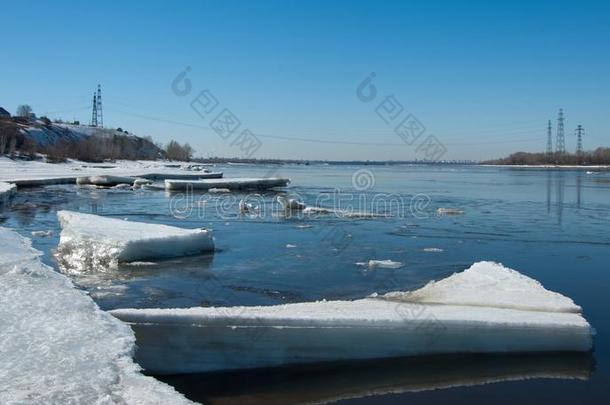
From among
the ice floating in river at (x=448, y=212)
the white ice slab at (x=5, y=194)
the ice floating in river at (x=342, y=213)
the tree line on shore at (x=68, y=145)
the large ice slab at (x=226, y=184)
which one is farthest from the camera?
the tree line on shore at (x=68, y=145)

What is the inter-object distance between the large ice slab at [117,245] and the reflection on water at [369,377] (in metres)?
4.77

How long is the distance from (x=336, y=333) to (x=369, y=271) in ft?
12.8

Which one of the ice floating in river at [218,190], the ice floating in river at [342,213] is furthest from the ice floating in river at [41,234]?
the ice floating in river at [218,190]

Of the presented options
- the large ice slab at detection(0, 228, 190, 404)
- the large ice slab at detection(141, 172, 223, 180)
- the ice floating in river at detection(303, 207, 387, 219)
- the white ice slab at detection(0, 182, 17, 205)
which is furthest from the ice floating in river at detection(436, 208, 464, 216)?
the large ice slab at detection(141, 172, 223, 180)

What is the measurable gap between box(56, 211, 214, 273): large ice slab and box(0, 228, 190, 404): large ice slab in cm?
267

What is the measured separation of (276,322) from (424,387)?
1.44 meters

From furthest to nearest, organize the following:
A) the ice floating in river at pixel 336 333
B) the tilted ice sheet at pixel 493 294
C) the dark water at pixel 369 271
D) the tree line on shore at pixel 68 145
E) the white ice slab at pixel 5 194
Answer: the tree line on shore at pixel 68 145
the white ice slab at pixel 5 194
the tilted ice sheet at pixel 493 294
the ice floating in river at pixel 336 333
the dark water at pixel 369 271

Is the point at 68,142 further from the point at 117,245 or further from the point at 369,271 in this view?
the point at 369,271

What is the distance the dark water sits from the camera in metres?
4.95

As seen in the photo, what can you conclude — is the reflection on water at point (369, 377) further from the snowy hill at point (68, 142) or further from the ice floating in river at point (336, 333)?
the snowy hill at point (68, 142)

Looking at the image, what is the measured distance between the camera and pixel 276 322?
17.5 ft

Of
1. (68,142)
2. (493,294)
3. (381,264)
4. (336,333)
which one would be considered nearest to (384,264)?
(381,264)

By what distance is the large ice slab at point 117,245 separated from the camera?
9391 millimetres

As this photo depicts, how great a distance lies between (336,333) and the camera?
211 inches
